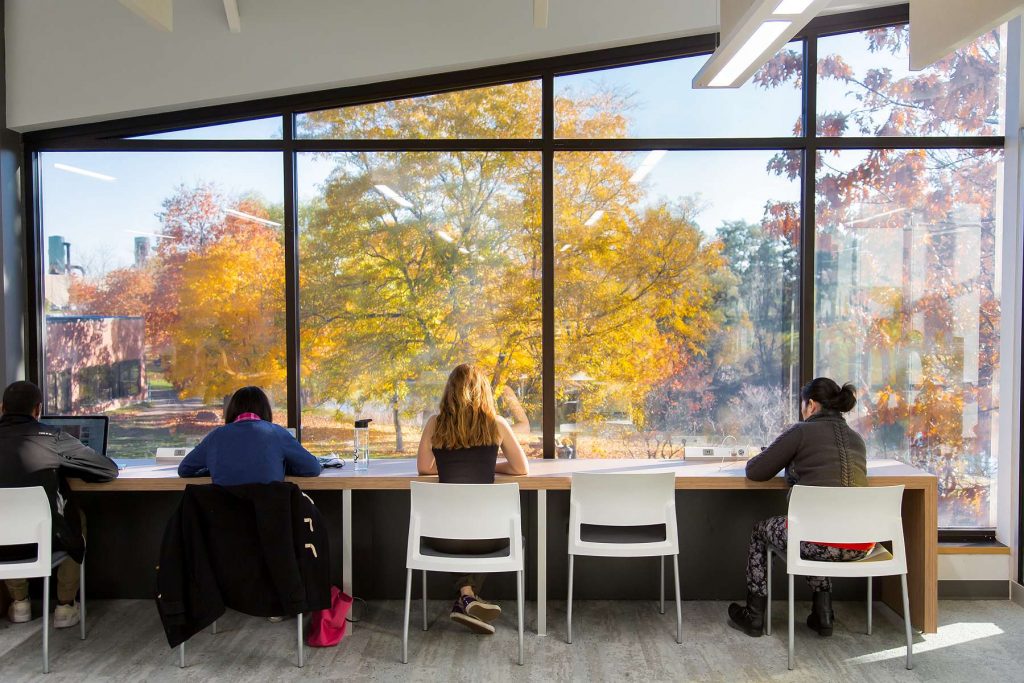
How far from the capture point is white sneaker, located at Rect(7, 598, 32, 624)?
401cm

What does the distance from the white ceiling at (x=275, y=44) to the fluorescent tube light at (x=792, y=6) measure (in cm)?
191

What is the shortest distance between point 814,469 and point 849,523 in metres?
0.32

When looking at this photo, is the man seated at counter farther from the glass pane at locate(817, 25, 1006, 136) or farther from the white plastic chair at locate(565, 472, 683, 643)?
the glass pane at locate(817, 25, 1006, 136)

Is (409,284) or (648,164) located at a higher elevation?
(648,164)

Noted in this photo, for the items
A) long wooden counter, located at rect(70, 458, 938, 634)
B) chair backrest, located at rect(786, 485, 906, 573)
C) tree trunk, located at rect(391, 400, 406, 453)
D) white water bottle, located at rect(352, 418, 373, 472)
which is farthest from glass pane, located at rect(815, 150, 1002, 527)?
white water bottle, located at rect(352, 418, 373, 472)

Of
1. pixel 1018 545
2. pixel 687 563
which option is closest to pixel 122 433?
pixel 687 563

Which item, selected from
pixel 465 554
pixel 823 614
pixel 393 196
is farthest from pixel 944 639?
pixel 393 196

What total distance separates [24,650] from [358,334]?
2139 mm

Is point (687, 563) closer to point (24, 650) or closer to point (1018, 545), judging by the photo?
point (1018, 545)

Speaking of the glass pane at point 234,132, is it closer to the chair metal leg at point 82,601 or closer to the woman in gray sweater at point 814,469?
the chair metal leg at point 82,601

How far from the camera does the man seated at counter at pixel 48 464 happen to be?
360 cm

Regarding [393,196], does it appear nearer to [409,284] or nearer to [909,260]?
[409,284]

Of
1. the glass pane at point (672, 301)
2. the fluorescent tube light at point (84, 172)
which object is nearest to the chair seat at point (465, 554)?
the glass pane at point (672, 301)

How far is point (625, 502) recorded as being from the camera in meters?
3.67
